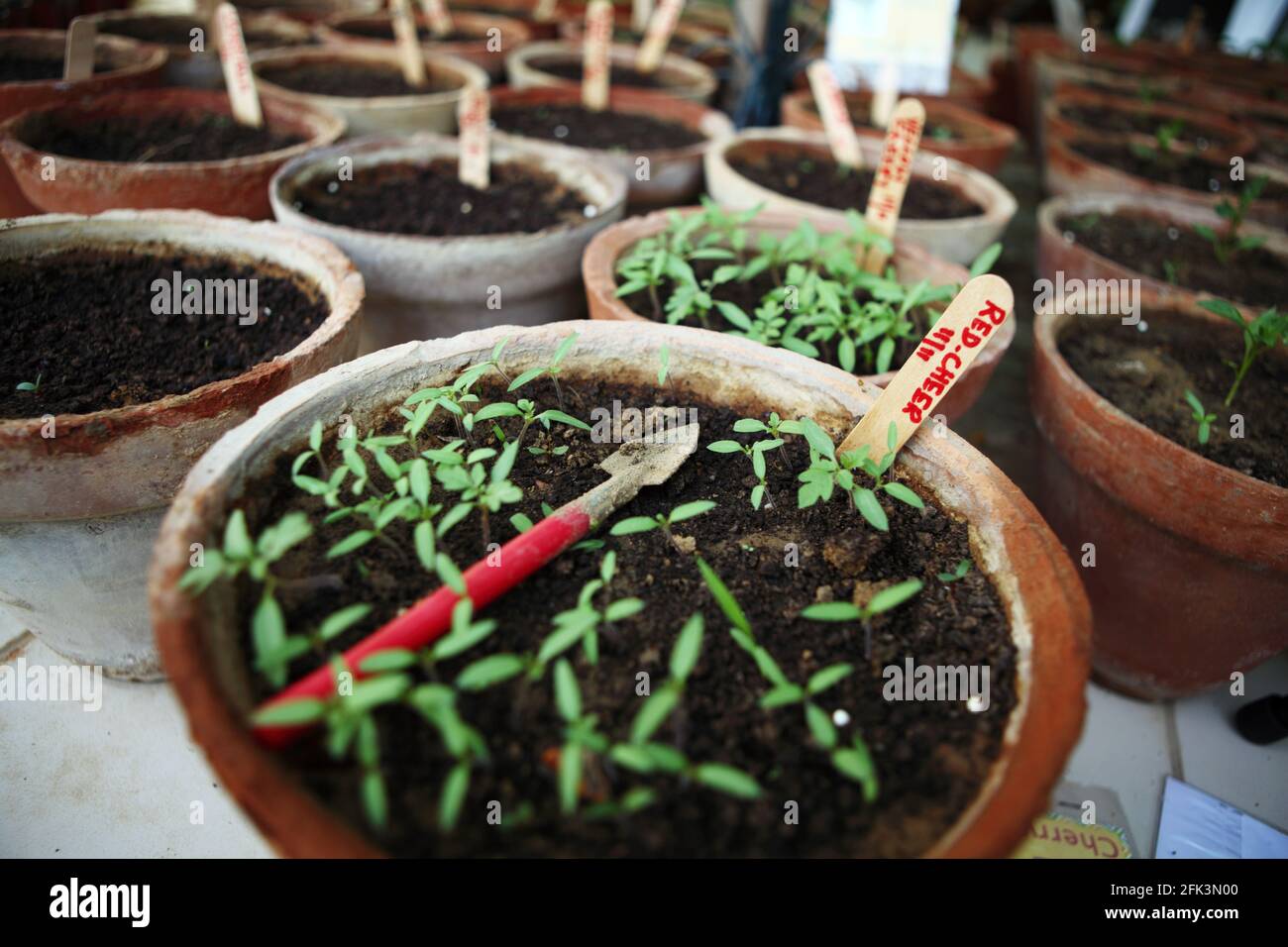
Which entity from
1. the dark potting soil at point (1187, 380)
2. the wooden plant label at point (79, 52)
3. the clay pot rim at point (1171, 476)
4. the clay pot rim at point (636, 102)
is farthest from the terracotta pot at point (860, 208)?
the wooden plant label at point (79, 52)

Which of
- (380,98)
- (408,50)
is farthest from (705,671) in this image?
(408,50)

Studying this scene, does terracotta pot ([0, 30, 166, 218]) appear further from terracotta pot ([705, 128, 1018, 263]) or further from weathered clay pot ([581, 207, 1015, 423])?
terracotta pot ([705, 128, 1018, 263])

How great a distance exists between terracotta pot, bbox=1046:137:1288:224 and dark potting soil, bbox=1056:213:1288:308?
6.9 inches

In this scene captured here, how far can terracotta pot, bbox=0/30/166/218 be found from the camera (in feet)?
7.91

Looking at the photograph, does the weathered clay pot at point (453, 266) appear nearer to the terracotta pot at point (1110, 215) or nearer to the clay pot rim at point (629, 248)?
the clay pot rim at point (629, 248)

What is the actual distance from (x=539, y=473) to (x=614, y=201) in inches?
44.7

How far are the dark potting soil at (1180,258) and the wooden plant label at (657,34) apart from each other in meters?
1.75

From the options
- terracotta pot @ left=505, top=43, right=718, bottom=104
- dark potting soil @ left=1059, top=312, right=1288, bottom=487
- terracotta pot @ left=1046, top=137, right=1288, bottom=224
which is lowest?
dark potting soil @ left=1059, top=312, right=1288, bottom=487

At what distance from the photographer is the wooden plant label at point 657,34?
317 centimetres

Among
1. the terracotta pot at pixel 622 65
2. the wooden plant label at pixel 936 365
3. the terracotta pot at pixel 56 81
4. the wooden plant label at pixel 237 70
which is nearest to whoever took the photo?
the wooden plant label at pixel 936 365

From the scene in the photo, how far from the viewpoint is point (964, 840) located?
0.80 metres

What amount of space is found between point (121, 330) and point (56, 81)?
1481 mm

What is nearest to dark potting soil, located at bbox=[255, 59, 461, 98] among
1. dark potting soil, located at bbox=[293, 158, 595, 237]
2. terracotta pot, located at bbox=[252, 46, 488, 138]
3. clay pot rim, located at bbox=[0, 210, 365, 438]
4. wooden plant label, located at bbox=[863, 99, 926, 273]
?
terracotta pot, located at bbox=[252, 46, 488, 138]

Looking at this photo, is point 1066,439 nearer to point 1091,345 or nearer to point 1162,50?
point 1091,345
